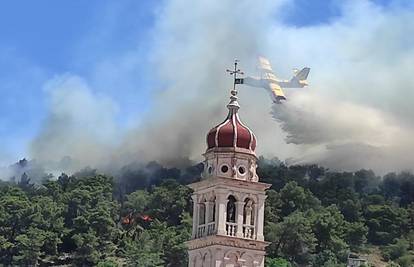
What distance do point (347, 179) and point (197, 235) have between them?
119371 mm

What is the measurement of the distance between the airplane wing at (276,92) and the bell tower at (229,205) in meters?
17.4

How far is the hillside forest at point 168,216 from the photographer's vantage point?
5172 inches

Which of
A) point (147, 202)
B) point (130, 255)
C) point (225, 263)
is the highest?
point (147, 202)

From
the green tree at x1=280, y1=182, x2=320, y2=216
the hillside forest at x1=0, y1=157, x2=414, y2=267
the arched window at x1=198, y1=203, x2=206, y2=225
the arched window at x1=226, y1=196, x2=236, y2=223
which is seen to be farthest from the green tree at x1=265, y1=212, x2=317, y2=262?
the arched window at x1=226, y1=196, x2=236, y2=223

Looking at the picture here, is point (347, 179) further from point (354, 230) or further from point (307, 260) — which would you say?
point (307, 260)

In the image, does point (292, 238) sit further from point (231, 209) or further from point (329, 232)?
point (231, 209)

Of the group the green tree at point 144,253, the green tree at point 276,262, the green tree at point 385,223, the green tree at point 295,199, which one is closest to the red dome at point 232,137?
the green tree at point 276,262

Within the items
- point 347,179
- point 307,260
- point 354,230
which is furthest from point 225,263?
point 347,179

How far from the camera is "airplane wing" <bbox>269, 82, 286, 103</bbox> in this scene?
76.1 meters

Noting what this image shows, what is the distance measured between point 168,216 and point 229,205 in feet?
315

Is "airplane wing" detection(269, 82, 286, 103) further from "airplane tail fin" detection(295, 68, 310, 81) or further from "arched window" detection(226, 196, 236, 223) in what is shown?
"arched window" detection(226, 196, 236, 223)

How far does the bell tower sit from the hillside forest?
59.6 meters

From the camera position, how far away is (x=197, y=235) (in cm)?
5797

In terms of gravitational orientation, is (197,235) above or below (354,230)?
below
